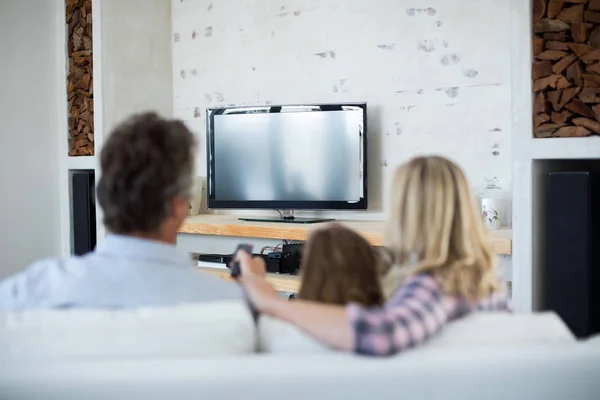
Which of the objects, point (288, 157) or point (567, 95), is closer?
point (567, 95)

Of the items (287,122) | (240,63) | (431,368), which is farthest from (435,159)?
(240,63)

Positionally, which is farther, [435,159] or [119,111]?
[119,111]

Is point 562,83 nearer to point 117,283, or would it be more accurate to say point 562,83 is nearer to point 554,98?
point 554,98

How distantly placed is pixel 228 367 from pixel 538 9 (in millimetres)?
2543

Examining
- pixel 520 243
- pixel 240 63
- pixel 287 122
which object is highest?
pixel 240 63

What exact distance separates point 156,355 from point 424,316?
0.48 metres

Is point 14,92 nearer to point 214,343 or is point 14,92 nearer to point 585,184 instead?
point 585,184

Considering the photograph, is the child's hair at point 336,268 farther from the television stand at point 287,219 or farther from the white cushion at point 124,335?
the television stand at point 287,219

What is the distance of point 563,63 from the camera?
320 centimetres

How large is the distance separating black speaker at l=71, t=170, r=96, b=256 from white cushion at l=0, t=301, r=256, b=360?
3.99m

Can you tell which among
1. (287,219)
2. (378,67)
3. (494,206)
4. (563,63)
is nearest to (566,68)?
(563,63)

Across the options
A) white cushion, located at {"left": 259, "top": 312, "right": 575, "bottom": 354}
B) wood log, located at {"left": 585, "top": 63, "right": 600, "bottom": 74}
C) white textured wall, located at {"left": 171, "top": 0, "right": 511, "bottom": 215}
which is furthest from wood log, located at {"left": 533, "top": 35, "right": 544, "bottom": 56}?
white cushion, located at {"left": 259, "top": 312, "right": 575, "bottom": 354}

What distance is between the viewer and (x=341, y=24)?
15.4ft

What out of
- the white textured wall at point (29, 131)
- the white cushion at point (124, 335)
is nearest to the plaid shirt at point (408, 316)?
the white cushion at point (124, 335)
